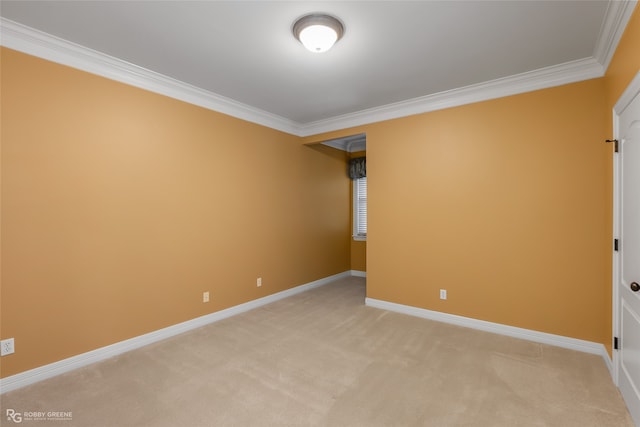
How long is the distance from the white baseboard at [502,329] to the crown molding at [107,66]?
10.8 ft

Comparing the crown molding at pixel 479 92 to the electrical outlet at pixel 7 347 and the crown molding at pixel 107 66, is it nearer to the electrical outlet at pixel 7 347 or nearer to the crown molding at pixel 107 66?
the crown molding at pixel 107 66

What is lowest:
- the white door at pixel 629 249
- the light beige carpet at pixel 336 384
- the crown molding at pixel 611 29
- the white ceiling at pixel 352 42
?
the light beige carpet at pixel 336 384

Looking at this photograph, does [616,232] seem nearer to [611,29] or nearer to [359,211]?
[611,29]

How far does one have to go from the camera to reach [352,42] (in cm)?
259

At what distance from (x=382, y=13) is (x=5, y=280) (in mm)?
3481

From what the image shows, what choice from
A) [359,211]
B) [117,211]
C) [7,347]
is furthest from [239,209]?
[359,211]

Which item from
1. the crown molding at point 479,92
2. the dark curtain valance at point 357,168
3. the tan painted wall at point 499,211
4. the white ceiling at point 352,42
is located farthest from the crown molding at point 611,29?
the dark curtain valance at point 357,168

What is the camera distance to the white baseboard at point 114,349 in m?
2.38

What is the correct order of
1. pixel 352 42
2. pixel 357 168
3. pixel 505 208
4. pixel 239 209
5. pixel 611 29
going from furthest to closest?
pixel 357 168
pixel 239 209
pixel 505 208
pixel 352 42
pixel 611 29

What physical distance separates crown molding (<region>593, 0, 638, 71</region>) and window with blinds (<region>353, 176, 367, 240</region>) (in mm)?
3966

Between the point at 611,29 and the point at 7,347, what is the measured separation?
5196 mm

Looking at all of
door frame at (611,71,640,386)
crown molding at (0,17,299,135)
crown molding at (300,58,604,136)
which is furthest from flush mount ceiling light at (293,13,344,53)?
door frame at (611,71,640,386)

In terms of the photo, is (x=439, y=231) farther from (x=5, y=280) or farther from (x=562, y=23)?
(x=5, y=280)

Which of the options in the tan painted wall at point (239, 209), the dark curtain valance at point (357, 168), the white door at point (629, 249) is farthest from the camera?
the dark curtain valance at point (357, 168)
